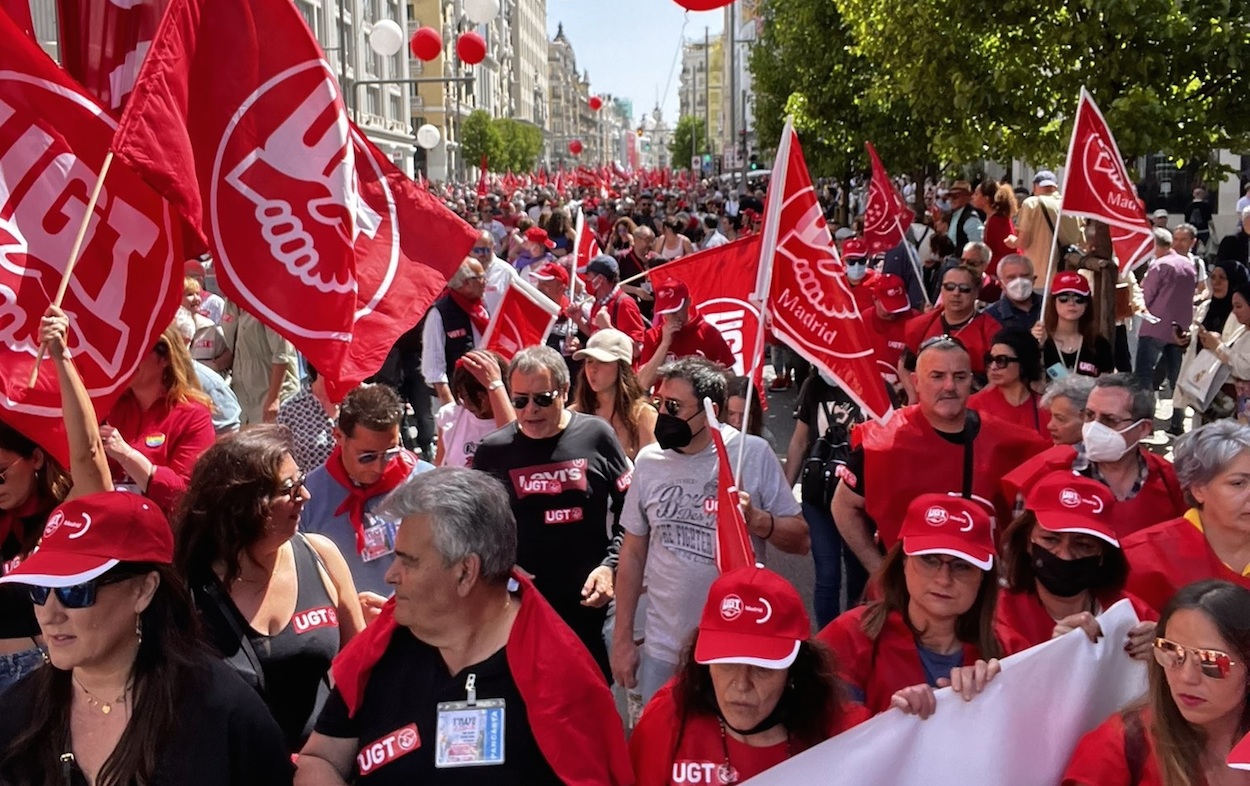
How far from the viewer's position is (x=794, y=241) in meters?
5.27

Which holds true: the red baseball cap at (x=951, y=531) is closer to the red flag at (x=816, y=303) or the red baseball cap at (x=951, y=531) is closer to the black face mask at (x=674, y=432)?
the black face mask at (x=674, y=432)

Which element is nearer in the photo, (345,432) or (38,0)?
(345,432)

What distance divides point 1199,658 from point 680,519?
207cm

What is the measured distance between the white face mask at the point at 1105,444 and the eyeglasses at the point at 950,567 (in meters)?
1.43

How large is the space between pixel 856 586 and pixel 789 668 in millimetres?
2922

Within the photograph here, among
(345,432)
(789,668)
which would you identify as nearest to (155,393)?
(345,432)

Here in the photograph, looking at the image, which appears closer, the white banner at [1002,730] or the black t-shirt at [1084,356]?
the white banner at [1002,730]

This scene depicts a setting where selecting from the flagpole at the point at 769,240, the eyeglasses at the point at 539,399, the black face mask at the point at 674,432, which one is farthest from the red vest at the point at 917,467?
the eyeglasses at the point at 539,399

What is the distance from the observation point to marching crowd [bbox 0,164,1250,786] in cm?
279

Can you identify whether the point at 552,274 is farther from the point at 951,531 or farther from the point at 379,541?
the point at 951,531

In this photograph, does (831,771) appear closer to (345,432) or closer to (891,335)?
(345,432)

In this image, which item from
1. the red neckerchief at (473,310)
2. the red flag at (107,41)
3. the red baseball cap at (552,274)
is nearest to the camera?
the red flag at (107,41)

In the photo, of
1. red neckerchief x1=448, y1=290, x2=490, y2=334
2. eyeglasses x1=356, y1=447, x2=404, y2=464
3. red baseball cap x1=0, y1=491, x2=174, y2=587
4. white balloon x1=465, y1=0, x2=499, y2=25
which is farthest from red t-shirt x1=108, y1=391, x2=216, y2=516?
white balloon x1=465, y1=0, x2=499, y2=25

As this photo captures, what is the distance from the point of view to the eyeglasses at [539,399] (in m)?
4.95
